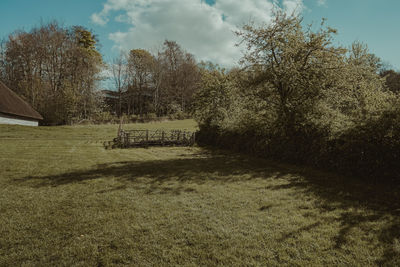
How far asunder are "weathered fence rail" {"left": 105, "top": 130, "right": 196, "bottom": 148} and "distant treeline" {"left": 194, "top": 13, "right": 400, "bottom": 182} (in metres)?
7.44

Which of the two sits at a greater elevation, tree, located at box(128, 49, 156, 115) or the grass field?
tree, located at box(128, 49, 156, 115)

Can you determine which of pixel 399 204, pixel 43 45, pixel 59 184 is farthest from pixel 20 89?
pixel 399 204

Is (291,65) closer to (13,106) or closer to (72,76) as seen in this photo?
(13,106)

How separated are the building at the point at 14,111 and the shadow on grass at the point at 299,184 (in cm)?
2358

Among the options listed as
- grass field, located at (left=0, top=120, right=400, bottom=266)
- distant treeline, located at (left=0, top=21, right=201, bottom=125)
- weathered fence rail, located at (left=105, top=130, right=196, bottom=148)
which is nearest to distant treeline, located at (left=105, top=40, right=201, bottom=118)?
distant treeline, located at (left=0, top=21, right=201, bottom=125)

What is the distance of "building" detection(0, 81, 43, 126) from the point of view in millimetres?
25281

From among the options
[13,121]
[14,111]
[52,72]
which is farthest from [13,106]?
[52,72]

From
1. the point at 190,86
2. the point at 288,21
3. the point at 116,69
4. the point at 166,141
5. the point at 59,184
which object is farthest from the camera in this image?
the point at 190,86

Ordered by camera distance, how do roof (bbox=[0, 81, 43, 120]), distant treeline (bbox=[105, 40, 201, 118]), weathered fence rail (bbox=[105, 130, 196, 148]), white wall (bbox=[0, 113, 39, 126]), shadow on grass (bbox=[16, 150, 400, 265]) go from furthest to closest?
1. distant treeline (bbox=[105, 40, 201, 118])
2. roof (bbox=[0, 81, 43, 120])
3. white wall (bbox=[0, 113, 39, 126])
4. weathered fence rail (bbox=[105, 130, 196, 148])
5. shadow on grass (bbox=[16, 150, 400, 265])

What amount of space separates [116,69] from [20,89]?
50.4ft

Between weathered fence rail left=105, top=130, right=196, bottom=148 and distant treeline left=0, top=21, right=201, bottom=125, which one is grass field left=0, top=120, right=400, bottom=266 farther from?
distant treeline left=0, top=21, right=201, bottom=125

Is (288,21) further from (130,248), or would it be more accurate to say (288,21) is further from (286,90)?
(130,248)

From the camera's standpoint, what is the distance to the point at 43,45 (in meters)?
33.6

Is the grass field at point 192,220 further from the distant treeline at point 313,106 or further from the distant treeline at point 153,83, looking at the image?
the distant treeline at point 153,83
